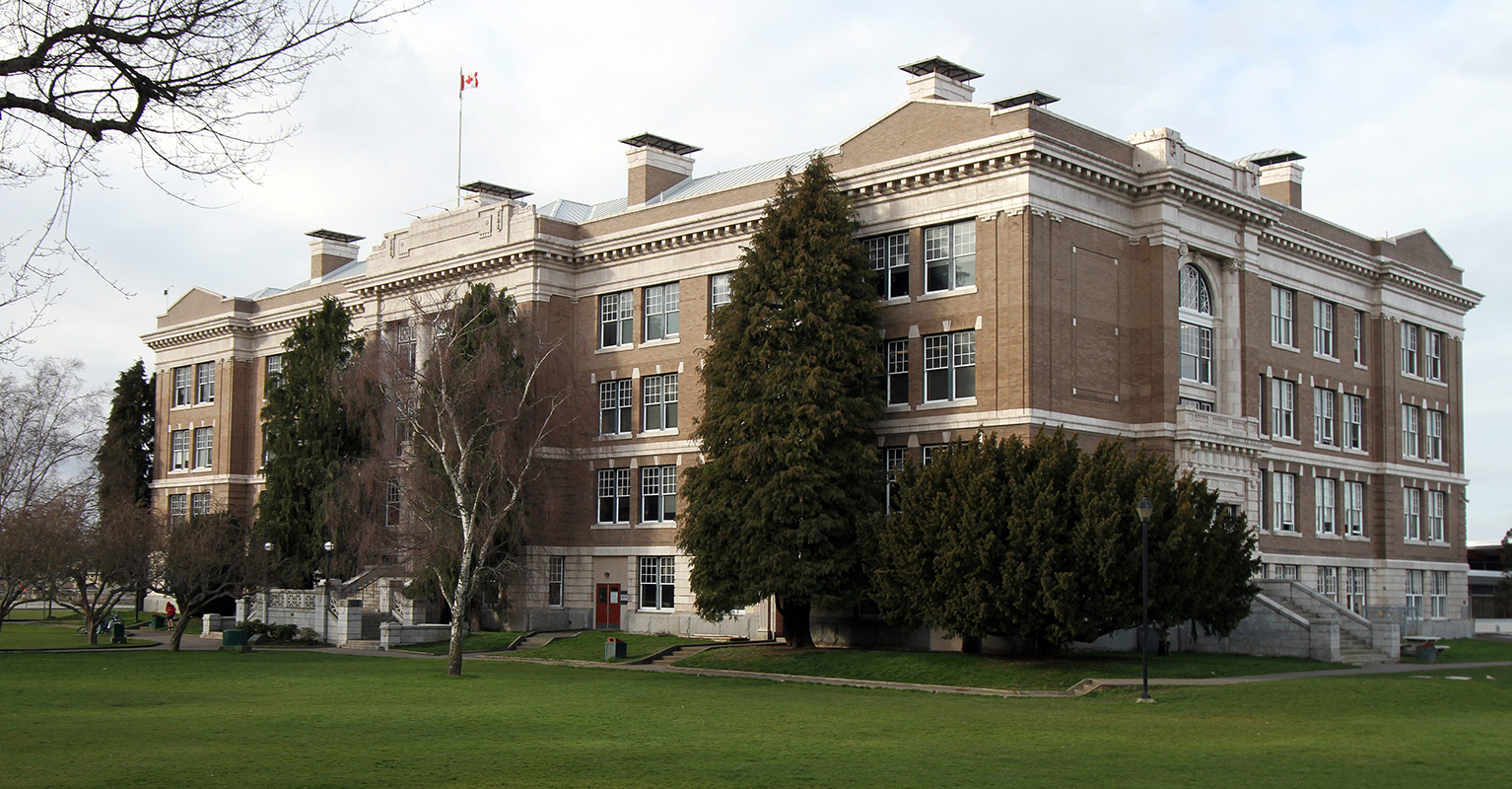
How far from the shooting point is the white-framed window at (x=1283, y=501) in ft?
165

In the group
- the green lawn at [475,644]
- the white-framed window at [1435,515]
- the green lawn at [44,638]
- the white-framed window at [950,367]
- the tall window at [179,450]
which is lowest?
the green lawn at [44,638]

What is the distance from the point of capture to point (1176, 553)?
1405 inches

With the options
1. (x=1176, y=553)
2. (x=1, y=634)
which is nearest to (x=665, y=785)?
(x=1176, y=553)

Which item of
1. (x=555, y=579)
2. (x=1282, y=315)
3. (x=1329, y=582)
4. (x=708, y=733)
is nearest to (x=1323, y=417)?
(x=1282, y=315)

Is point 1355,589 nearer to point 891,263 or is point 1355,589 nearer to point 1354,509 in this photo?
point 1354,509

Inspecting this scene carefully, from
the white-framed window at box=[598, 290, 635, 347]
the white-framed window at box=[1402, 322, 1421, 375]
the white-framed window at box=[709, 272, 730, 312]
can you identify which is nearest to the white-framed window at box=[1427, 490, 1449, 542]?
the white-framed window at box=[1402, 322, 1421, 375]

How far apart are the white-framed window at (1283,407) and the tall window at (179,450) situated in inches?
2219

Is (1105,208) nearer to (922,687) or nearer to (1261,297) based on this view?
(1261,297)

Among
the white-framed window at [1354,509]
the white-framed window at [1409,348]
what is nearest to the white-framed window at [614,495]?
the white-framed window at [1354,509]

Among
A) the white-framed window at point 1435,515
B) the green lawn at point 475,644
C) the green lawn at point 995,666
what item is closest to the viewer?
the green lawn at point 995,666

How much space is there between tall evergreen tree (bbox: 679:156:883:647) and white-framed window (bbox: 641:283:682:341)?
8.60m

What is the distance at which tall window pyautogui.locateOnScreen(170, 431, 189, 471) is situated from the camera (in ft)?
254

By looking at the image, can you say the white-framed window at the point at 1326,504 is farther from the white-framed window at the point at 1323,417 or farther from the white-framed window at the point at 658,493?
the white-framed window at the point at 658,493

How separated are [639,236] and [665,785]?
125ft
